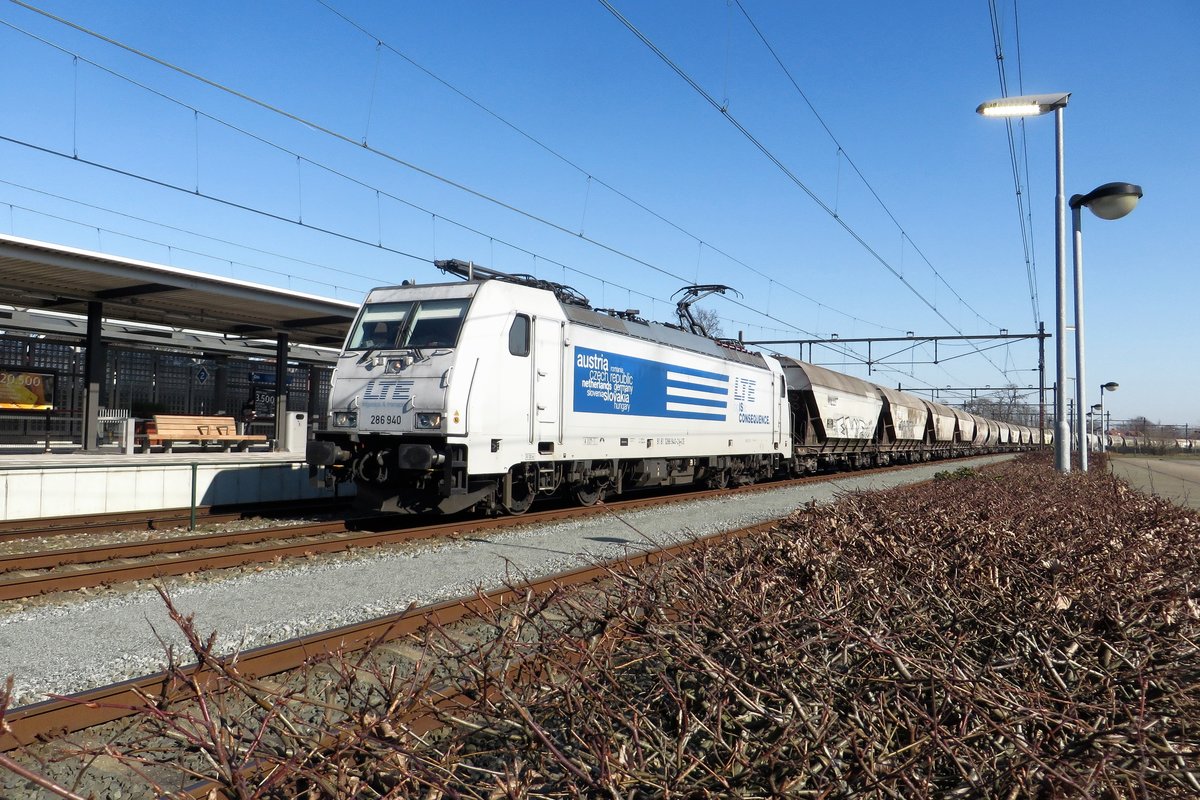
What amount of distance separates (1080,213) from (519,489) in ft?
41.4

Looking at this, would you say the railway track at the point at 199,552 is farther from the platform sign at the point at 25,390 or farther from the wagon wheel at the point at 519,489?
the platform sign at the point at 25,390

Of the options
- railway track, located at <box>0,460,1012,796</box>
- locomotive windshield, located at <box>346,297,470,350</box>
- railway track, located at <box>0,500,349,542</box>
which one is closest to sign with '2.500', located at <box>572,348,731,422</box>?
locomotive windshield, located at <box>346,297,470,350</box>

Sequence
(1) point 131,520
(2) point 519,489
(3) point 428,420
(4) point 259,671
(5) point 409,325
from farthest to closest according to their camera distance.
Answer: (2) point 519,489
(5) point 409,325
(1) point 131,520
(3) point 428,420
(4) point 259,671

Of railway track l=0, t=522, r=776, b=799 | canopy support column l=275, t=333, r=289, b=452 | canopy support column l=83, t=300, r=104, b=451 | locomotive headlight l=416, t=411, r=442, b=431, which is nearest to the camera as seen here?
railway track l=0, t=522, r=776, b=799

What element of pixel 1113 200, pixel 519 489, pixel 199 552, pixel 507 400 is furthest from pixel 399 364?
pixel 1113 200

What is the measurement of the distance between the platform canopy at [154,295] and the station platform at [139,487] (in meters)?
5.24

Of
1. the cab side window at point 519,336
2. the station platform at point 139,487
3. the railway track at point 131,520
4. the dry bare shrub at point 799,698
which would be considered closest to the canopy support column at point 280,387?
the station platform at point 139,487

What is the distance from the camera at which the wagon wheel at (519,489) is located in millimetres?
11961

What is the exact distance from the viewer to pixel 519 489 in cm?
1243

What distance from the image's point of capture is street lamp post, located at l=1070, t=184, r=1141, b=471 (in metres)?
13.3

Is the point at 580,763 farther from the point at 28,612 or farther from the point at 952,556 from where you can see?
the point at 28,612

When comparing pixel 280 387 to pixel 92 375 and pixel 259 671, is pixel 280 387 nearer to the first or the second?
pixel 92 375

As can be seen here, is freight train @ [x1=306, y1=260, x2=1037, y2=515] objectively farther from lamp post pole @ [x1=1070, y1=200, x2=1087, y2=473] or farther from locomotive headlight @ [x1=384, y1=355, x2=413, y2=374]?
lamp post pole @ [x1=1070, y1=200, x2=1087, y2=473]

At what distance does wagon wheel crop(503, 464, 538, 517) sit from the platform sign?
21060mm
